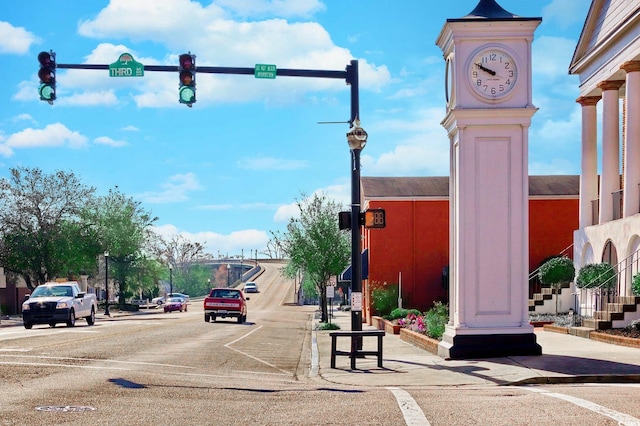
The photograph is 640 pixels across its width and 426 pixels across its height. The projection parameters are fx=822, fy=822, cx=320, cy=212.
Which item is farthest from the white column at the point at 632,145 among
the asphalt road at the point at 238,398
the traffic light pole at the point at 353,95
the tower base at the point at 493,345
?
the asphalt road at the point at 238,398

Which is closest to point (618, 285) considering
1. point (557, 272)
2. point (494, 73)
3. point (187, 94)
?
point (557, 272)

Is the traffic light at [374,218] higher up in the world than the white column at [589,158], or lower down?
lower down

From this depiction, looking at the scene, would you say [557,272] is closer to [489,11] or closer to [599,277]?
[599,277]

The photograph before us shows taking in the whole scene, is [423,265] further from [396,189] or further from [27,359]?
[27,359]

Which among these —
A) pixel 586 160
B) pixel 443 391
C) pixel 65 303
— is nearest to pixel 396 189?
pixel 586 160

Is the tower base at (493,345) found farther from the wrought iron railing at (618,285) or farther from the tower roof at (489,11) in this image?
the wrought iron railing at (618,285)

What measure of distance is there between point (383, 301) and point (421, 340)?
19020 millimetres

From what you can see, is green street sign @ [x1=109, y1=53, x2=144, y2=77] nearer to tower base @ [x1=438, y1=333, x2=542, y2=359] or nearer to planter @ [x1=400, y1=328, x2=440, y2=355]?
planter @ [x1=400, y1=328, x2=440, y2=355]

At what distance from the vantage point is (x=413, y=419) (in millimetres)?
8766

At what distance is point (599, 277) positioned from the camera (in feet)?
83.1

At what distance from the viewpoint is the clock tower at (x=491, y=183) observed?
16.6m

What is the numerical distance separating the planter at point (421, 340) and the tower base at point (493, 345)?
6.12 feet

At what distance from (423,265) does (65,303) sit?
18.2 meters

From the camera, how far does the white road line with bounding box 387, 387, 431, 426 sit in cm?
856
